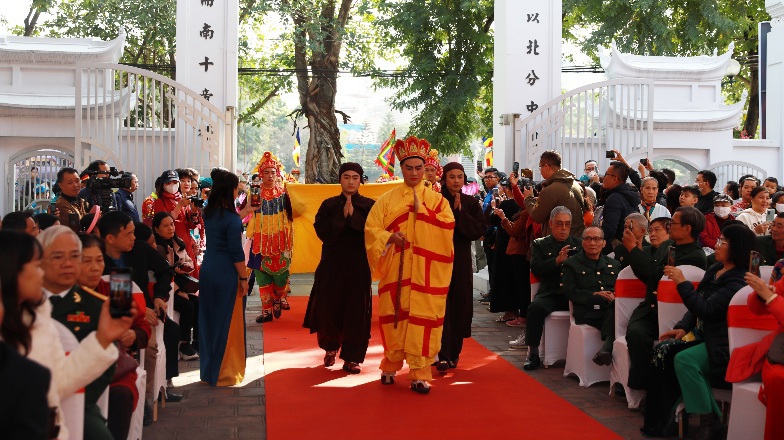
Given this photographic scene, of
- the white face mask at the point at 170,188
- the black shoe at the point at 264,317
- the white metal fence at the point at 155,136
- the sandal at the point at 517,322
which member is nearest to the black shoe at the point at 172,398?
the white face mask at the point at 170,188

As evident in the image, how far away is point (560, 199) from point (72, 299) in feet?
15.8

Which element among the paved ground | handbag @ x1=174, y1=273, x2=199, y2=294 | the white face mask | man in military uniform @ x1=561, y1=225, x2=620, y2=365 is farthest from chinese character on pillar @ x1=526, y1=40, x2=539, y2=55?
handbag @ x1=174, y1=273, x2=199, y2=294

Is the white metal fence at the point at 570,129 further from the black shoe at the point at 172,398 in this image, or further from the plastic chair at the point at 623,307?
the black shoe at the point at 172,398

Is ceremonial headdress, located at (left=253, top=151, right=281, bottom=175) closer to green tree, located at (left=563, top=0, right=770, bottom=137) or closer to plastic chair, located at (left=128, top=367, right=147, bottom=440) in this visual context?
plastic chair, located at (left=128, top=367, right=147, bottom=440)

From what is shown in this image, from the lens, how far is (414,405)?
19.5 ft

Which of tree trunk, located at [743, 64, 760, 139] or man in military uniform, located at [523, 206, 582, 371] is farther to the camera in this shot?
tree trunk, located at [743, 64, 760, 139]

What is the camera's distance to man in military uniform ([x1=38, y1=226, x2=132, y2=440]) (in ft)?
11.8

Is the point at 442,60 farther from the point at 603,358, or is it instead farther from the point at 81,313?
the point at 81,313

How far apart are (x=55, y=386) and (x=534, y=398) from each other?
372 cm

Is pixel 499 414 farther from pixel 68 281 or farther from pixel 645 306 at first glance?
pixel 68 281

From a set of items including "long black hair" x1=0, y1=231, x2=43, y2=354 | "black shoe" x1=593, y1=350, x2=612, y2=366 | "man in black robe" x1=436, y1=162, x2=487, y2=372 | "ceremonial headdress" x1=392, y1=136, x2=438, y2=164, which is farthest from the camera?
"man in black robe" x1=436, y1=162, x2=487, y2=372

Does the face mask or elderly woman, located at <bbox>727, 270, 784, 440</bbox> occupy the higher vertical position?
the face mask

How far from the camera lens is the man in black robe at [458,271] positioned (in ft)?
23.1

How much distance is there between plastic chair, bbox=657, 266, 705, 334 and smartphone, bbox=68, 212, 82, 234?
3570 millimetres
